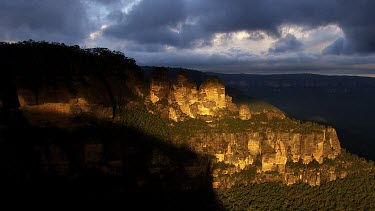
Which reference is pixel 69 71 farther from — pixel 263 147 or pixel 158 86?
pixel 263 147

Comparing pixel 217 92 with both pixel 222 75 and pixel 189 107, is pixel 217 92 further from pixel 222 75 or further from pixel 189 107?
pixel 222 75

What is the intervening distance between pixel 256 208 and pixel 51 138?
23.6 meters

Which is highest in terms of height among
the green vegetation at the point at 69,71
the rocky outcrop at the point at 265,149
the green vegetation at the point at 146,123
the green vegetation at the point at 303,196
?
the green vegetation at the point at 69,71

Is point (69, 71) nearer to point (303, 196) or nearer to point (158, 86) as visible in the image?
point (158, 86)

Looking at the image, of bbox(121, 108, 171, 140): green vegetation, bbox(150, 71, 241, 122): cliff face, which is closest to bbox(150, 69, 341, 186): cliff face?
bbox(150, 71, 241, 122): cliff face

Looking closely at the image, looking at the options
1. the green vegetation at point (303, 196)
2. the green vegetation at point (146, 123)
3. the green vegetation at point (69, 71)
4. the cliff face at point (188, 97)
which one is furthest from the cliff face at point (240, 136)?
the green vegetation at point (69, 71)

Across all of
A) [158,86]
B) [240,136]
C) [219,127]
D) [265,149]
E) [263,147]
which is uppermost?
[158,86]

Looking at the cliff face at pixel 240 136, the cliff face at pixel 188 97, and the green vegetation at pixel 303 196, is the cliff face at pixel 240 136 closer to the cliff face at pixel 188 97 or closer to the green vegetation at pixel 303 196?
the cliff face at pixel 188 97

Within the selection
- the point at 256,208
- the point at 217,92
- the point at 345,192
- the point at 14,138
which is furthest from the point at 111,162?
the point at 345,192

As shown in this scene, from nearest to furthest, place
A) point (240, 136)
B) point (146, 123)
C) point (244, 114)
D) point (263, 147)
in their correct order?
point (146, 123), point (240, 136), point (263, 147), point (244, 114)

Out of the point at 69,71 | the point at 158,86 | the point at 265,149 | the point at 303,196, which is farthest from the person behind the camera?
the point at 158,86

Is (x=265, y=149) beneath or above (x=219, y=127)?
beneath

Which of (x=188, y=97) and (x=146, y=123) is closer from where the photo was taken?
(x=146, y=123)

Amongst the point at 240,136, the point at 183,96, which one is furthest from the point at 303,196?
the point at 183,96
